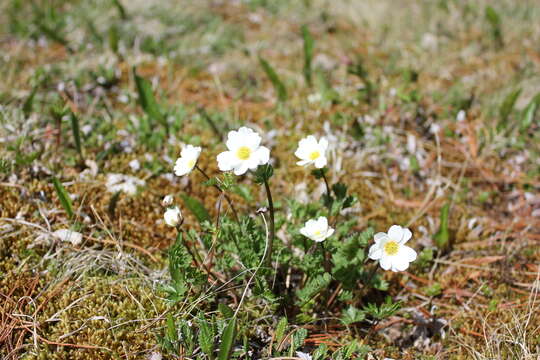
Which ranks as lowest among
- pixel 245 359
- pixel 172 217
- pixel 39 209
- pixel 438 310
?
pixel 438 310

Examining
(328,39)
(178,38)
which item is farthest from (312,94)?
(178,38)

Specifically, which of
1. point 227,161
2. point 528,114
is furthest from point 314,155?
point 528,114

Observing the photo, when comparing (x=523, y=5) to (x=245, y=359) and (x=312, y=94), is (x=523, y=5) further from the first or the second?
(x=245, y=359)

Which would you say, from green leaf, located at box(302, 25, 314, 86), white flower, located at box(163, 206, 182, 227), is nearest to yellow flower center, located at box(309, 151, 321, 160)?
white flower, located at box(163, 206, 182, 227)

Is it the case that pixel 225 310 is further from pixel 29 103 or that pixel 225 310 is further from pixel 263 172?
pixel 29 103

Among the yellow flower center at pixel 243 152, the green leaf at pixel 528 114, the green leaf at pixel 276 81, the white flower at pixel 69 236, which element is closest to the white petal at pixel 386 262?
the yellow flower center at pixel 243 152

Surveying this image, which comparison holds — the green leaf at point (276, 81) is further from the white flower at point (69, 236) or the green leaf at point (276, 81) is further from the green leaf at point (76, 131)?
the white flower at point (69, 236)
